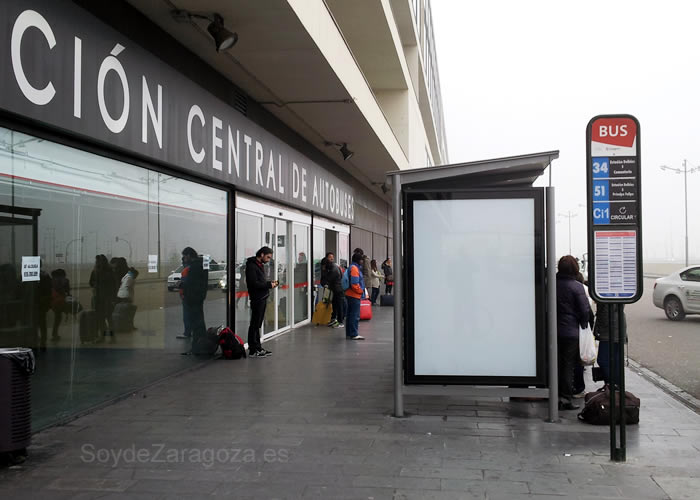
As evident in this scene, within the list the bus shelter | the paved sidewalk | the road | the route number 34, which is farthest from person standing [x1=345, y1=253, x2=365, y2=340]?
the route number 34

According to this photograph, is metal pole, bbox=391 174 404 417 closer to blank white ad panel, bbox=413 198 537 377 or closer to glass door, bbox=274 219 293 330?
blank white ad panel, bbox=413 198 537 377

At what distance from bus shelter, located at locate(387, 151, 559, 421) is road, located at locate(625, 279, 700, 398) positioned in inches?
122

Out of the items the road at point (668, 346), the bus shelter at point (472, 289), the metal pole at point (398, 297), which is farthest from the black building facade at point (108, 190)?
the road at point (668, 346)

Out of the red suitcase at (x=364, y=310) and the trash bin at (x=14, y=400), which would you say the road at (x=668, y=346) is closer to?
the red suitcase at (x=364, y=310)

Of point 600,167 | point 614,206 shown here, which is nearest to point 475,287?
point 614,206

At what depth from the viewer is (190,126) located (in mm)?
8648

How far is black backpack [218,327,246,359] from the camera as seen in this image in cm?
1031

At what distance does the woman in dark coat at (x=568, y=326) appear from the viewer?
7.00 m

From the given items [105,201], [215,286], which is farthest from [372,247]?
[105,201]

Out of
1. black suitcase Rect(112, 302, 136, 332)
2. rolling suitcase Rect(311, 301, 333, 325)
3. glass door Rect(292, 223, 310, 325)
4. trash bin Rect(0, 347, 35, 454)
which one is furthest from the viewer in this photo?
rolling suitcase Rect(311, 301, 333, 325)

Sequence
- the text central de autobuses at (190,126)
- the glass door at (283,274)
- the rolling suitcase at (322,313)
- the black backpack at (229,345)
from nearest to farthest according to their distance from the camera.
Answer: the text central de autobuses at (190,126), the black backpack at (229,345), the glass door at (283,274), the rolling suitcase at (322,313)

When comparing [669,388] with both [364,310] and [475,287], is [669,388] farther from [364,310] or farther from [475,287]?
[364,310]

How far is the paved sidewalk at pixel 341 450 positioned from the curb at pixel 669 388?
0.65ft

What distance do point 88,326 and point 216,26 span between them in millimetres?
3552
